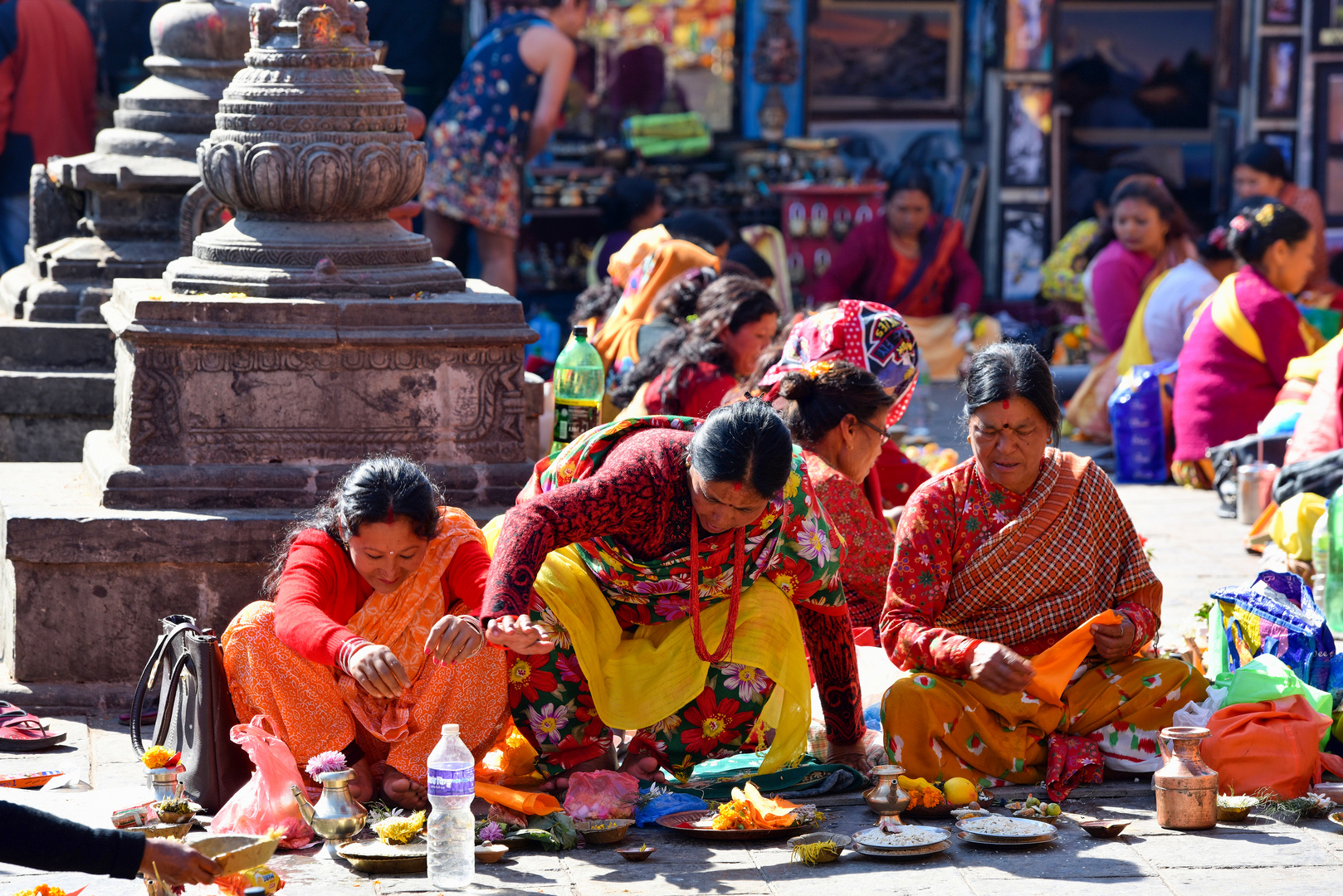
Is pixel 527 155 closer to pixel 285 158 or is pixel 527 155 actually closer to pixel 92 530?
pixel 285 158

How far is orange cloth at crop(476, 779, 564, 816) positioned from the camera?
13.0 ft

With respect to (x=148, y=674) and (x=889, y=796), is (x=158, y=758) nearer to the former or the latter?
(x=148, y=674)

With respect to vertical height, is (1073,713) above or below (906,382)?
below

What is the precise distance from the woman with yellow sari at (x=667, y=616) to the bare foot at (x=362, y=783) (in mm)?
373

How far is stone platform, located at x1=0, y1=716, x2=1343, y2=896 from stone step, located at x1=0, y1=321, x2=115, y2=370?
2.65m

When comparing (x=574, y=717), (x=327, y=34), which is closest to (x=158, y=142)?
(x=327, y=34)

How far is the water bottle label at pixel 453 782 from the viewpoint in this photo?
366 cm

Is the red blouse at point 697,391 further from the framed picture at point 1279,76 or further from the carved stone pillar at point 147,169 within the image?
the framed picture at point 1279,76

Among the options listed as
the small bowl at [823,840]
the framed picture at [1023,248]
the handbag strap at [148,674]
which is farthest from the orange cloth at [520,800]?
the framed picture at [1023,248]

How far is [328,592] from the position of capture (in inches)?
162

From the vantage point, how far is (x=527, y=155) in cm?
1002

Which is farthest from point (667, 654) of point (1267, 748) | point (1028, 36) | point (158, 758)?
point (1028, 36)

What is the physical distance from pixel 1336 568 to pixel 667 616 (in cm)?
258

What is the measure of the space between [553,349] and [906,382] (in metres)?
4.58
